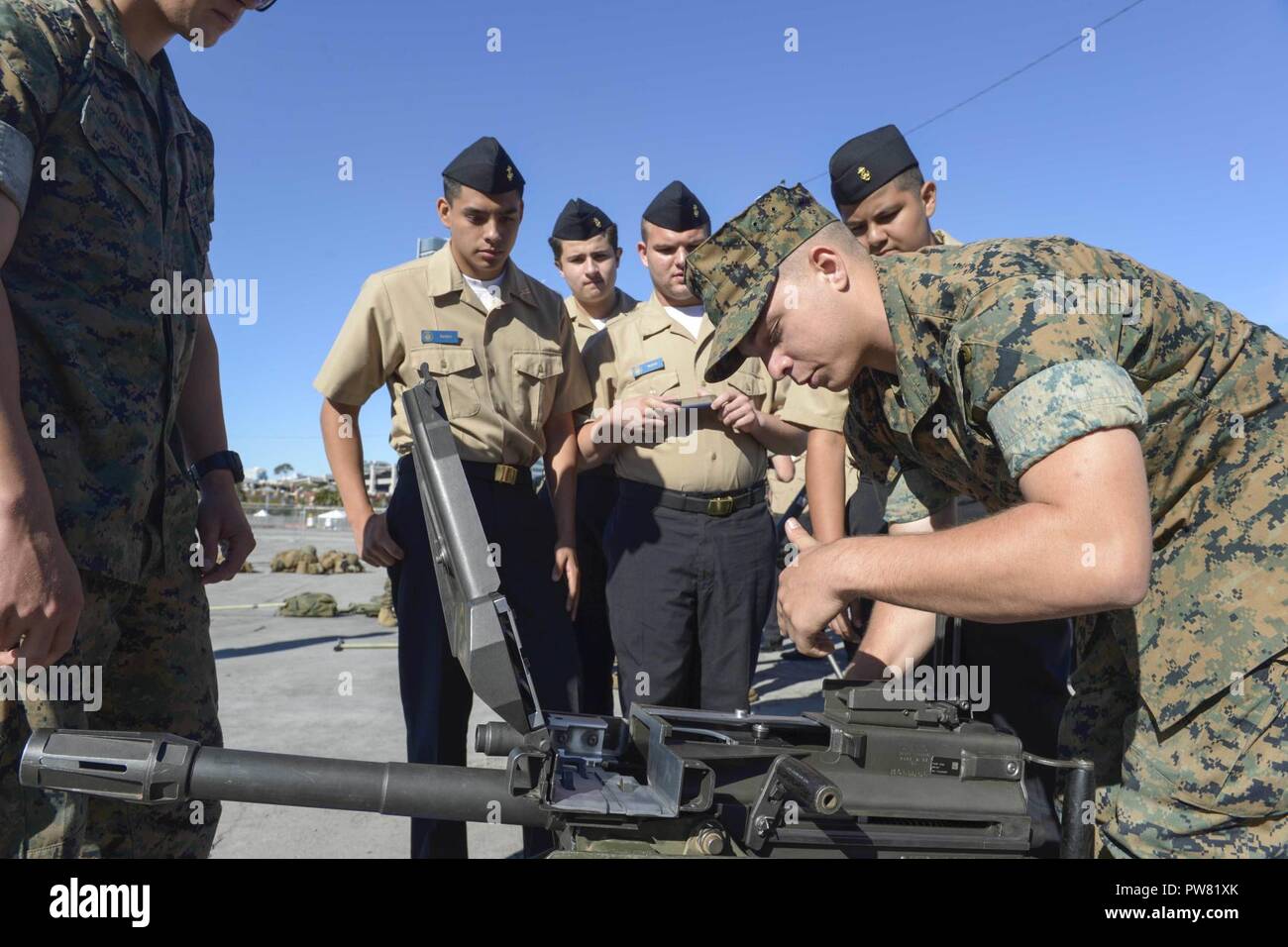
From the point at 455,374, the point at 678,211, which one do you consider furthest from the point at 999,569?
the point at 678,211

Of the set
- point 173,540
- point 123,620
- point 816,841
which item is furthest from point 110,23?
point 816,841

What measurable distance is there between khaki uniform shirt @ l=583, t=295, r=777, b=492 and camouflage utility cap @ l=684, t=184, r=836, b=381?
4.10ft

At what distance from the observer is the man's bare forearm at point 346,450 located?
9.77 feet

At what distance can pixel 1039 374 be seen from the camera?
50.7 inches

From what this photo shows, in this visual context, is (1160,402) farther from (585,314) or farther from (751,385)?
(585,314)

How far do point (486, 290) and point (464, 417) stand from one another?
518mm

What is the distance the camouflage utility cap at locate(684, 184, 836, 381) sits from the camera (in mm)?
1768

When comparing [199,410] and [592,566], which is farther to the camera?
[592,566]

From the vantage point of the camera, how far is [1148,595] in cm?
166

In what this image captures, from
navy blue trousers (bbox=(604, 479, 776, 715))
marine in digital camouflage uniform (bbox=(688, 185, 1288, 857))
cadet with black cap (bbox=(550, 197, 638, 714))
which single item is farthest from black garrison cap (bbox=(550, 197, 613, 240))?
marine in digital camouflage uniform (bbox=(688, 185, 1288, 857))

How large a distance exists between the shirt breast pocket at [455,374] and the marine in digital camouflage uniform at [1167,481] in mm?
1393

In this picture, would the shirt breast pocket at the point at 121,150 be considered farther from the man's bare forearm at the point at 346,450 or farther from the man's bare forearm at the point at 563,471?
the man's bare forearm at the point at 563,471

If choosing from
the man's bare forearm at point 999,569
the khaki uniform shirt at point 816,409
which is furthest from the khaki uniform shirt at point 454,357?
the man's bare forearm at point 999,569

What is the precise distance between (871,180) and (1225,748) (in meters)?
2.28
